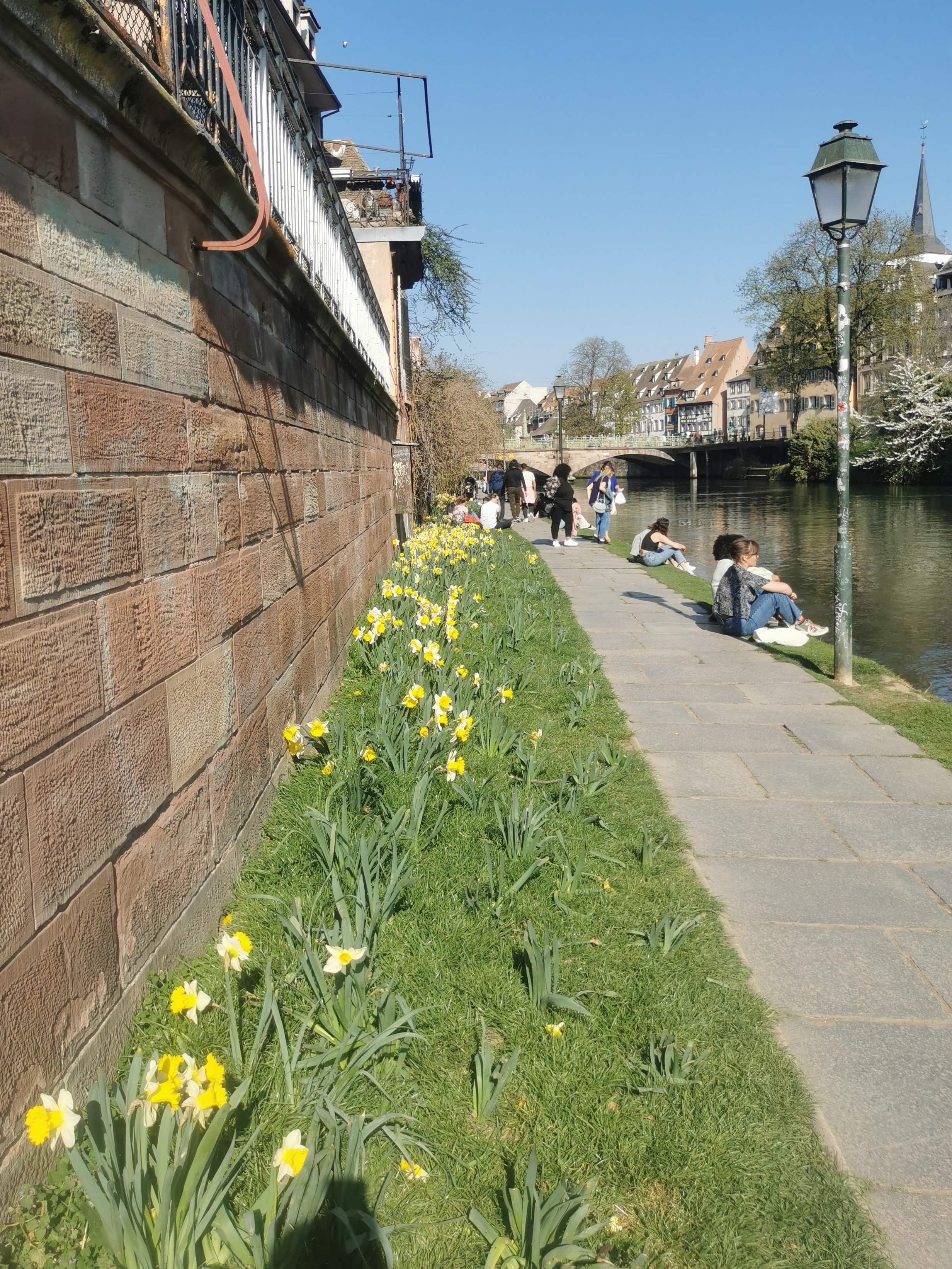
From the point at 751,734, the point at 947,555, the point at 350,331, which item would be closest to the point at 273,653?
the point at 751,734

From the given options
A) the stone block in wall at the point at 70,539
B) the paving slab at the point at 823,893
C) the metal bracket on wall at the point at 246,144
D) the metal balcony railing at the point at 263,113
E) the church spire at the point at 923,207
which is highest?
the church spire at the point at 923,207

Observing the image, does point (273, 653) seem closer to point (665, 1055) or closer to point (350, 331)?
point (665, 1055)

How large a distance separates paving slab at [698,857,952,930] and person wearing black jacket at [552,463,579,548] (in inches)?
542

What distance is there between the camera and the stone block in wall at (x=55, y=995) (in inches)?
69.0

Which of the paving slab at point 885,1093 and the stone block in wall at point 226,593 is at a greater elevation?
the stone block in wall at point 226,593

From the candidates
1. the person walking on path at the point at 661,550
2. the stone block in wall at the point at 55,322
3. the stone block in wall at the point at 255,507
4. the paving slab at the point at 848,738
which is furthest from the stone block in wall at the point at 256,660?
the person walking on path at the point at 661,550

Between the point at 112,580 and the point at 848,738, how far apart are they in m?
4.53

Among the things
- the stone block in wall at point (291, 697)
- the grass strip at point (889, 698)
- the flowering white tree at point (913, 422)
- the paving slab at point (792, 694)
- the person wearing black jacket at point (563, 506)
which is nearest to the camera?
the stone block in wall at point (291, 697)

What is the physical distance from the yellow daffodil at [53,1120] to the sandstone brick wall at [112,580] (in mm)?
116

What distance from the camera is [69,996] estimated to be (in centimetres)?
200

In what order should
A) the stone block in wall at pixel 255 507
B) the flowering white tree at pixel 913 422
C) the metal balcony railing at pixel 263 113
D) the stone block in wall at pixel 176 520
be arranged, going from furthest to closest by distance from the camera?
1. the flowering white tree at pixel 913 422
2. the stone block in wall at pixel 255 507
3. the metal balcony railing at pixel 263 113
4. the stone block in wall at pixel 176 520

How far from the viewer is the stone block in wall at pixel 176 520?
8.23 ft

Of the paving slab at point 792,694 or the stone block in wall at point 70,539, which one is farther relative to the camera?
the paving slab at point 792,694

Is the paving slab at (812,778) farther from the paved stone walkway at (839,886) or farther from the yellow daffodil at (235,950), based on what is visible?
the yellow daffodil at (235,950)
